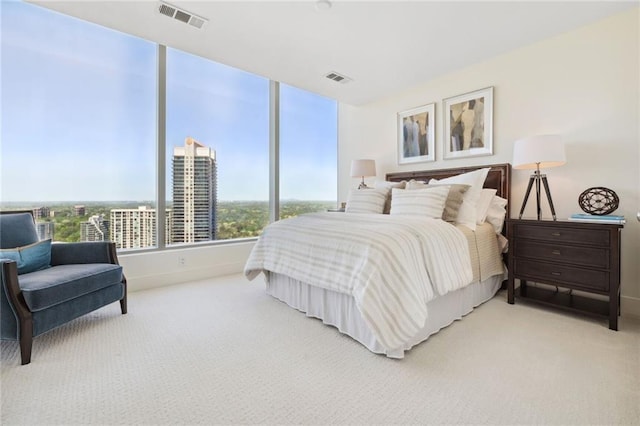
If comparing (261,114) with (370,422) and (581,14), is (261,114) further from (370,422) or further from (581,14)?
(370,422)

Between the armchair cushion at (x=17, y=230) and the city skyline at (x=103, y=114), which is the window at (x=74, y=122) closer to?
the city skyline at (x=103, y=114)

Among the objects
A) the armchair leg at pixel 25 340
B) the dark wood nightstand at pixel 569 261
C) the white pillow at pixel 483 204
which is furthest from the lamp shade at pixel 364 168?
the armchair leg at pixel 25 340

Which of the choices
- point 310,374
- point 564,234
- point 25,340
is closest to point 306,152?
point 564,234

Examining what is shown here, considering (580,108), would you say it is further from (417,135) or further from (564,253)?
(417,135)

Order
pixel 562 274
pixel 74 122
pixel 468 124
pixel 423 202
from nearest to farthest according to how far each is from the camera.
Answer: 1. pixel 562 274
2. pixel 423 202
3. pixel 74 122
4. pixel 468 124

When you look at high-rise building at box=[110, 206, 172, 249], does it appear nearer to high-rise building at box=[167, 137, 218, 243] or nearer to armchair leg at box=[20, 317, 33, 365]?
high-rise building at box=[167, 137, 218, 243]

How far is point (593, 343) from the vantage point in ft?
6.31

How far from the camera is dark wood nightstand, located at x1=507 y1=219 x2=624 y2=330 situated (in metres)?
2.13

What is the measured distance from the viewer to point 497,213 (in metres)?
3.01

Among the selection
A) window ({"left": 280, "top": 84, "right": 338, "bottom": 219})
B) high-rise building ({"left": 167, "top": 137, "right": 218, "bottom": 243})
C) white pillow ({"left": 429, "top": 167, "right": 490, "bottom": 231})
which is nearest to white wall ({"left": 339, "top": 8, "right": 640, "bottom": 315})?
white pillow ({"left": 429, "top": 167, "right": 490, "bottom": 231})

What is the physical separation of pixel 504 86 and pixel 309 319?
126 inches

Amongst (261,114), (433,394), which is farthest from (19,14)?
(433,394)

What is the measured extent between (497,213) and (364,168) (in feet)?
6.15

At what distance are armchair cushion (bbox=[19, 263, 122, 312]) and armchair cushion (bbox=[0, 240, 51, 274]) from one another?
7 cm
